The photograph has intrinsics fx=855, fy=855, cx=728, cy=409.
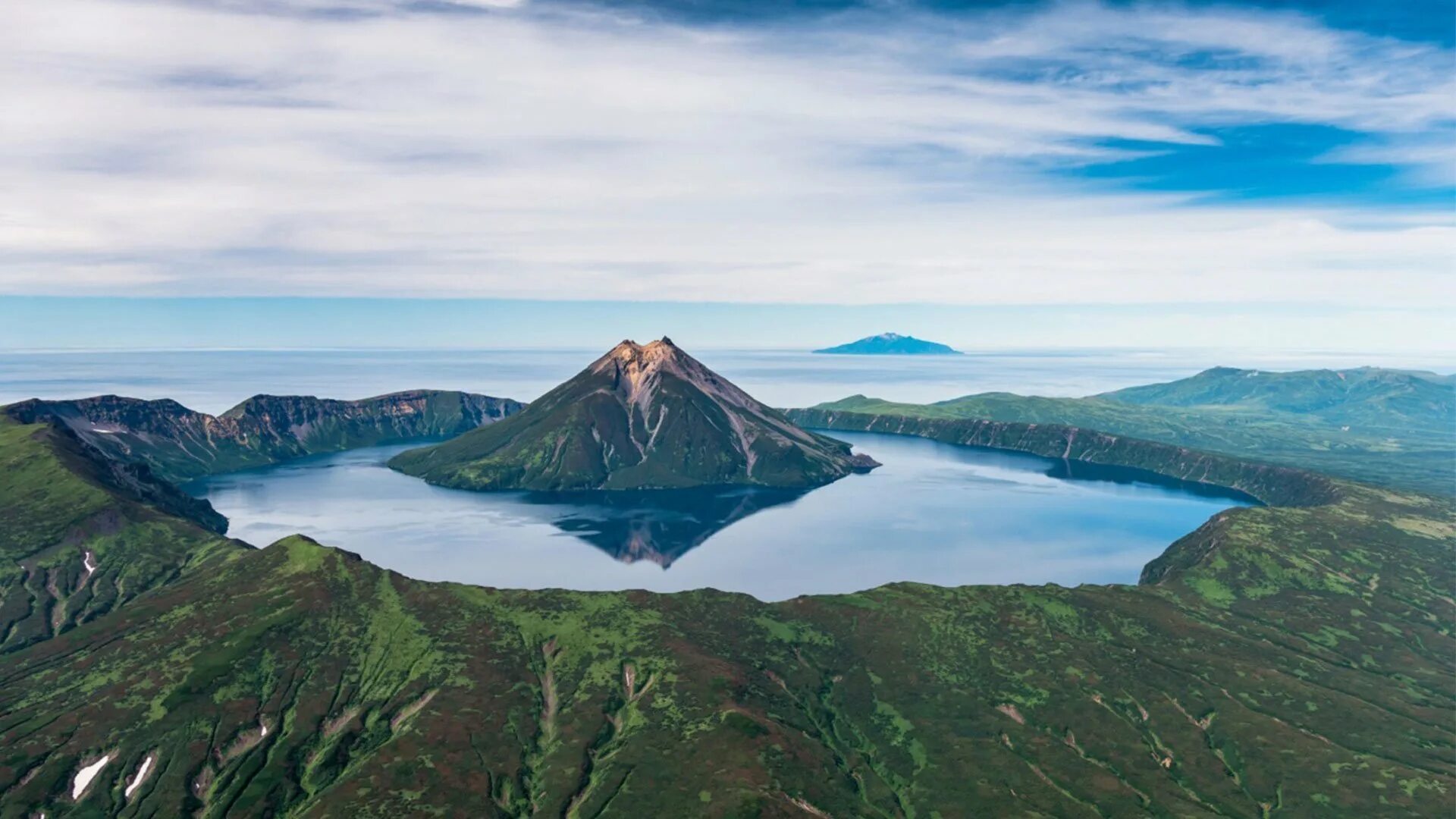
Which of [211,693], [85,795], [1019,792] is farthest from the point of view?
[211,693]

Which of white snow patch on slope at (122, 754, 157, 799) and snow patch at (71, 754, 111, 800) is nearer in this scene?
snow patch at (71, 754, 111, 800)

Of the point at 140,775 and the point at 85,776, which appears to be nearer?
the point at 85,776

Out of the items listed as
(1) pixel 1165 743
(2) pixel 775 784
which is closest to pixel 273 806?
(2) pixel 775 784

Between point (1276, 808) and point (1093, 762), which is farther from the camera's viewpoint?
point (1093, 762)

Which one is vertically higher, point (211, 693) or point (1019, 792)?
point (211, 693)

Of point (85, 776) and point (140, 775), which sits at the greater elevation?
point (85, 776)

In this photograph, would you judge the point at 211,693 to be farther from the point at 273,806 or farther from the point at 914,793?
the point at 914,793

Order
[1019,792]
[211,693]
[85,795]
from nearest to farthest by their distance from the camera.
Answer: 1. [85,795]
2. [1019,792]
3. [211,693]

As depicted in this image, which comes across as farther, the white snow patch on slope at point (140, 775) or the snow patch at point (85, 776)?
the white snow patch on slope at point (140, 775)
